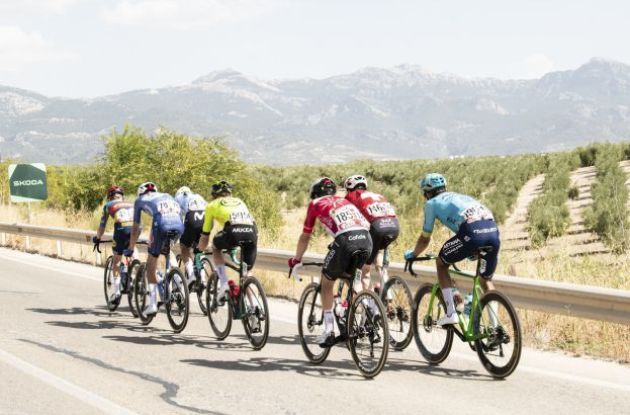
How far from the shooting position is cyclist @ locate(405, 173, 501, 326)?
7.31 metres

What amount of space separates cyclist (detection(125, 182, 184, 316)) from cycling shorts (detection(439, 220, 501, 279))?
410cm

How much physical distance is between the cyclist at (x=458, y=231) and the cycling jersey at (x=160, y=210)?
3.67 meters

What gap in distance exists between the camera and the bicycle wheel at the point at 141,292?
408 inches

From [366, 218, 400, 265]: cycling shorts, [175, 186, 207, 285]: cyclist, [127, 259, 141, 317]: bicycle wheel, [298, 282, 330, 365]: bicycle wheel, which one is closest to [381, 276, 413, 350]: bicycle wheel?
[366, 218, 400, 265]: cycling shorts

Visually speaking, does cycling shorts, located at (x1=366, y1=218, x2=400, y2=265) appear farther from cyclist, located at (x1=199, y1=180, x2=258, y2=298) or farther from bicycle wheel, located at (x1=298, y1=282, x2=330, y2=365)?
cyclist, located at (x1=199, y1=180, x2=258, y2=298)

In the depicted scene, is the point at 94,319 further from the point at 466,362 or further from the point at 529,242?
the point at 529,242

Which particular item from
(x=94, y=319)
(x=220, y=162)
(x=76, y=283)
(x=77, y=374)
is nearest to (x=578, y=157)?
(x=220, y=162)

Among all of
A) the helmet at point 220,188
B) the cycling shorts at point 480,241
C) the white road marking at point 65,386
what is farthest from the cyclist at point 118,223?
the cycling shorts at point 480,241

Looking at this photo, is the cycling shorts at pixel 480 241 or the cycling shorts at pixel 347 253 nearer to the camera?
the cycling shorts at pixel 480 241

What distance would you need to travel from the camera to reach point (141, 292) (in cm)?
1058

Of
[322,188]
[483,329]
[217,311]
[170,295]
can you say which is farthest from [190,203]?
[483,329]

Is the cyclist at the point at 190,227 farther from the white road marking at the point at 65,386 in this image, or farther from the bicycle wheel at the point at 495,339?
the bicycle wheel at the point at 495,339

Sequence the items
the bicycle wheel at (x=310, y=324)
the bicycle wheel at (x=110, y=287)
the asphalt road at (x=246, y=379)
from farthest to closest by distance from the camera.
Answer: the bicycle wheel at (x=110, y=287), the bicycle wheel at (x=310, y=324), the asphalt road at (x=246, y=379)

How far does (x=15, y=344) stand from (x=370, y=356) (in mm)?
4302
